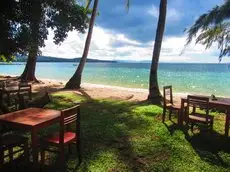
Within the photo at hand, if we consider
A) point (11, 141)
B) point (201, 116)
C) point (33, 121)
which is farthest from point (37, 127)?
point (201, 116)

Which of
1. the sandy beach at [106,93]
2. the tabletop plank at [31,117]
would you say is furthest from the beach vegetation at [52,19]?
the tabletop plank at [31,117]

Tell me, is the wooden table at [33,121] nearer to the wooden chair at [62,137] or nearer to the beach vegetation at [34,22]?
the wooden chair at [62,137]

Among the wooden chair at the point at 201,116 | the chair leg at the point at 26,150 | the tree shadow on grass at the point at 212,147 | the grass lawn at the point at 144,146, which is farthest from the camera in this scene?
the wooden chair at the point at 201,116

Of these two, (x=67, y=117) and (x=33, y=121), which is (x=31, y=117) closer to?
(x=33, y=121)

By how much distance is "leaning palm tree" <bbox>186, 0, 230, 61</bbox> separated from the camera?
7445 mm

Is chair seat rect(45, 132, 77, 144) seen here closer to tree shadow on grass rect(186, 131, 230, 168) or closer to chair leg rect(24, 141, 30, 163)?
chair leg rect(24, 141, 30, 163)

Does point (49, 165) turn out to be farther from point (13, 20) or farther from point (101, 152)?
point (13, 20)

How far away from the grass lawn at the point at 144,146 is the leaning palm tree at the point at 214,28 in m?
2.96

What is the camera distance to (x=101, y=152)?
4664 mm

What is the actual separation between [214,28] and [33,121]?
7.12 m

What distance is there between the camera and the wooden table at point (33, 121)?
356 centimetres

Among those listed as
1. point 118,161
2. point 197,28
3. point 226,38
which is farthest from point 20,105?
point 226,38

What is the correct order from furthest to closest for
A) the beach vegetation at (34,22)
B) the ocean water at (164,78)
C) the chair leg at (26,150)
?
the ocean water at (164,78) < the beach vegetation at (34,22) < the chair leg at (26,150)

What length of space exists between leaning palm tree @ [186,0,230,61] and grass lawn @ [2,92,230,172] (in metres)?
2.96
